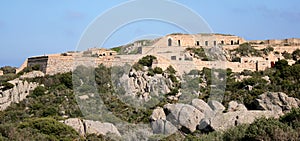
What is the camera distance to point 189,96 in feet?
135

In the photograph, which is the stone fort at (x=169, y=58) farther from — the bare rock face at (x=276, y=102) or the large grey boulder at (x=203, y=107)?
the bare rock face at (x=276, y=102)

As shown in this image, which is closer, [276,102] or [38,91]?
[276,102]

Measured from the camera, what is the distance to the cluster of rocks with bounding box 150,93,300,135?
3145 cm

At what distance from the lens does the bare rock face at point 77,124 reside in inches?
1266

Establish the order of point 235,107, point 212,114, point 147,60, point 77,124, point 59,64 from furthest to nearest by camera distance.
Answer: point 59,64, point 147,60, point 235,107, point 212,114, point 77,124

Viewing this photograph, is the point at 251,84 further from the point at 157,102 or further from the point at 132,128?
the point at 132,128

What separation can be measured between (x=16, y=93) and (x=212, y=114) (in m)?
14.0

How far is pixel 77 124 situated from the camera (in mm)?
32531

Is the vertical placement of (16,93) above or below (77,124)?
above

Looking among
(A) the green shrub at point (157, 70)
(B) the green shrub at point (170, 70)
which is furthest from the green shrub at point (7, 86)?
(B) the green shrub at point (170, 70)

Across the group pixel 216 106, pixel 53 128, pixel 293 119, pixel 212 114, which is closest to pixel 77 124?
pixel 53 128

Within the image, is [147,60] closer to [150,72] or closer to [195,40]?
[150,72]

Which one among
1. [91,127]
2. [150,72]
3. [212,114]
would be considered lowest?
[91,127]

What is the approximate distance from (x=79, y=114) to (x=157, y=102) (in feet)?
16.7
